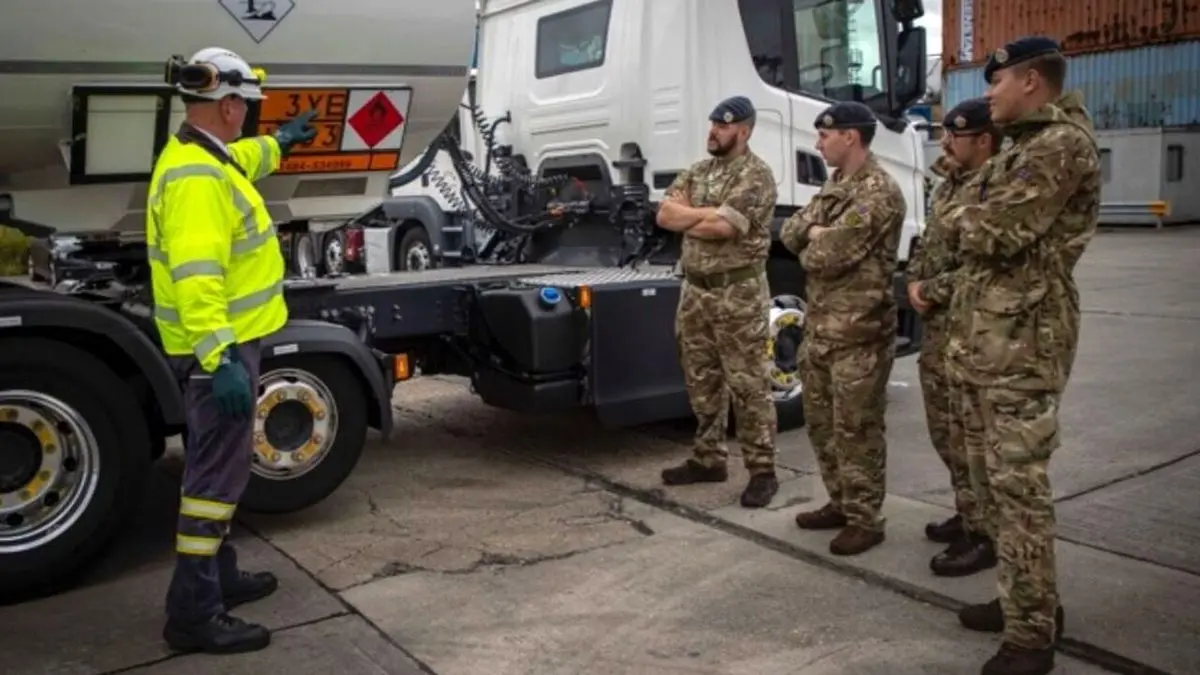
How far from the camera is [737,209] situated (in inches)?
205

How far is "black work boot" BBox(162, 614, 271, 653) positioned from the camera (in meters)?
3.75

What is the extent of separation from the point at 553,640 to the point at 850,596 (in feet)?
3.49

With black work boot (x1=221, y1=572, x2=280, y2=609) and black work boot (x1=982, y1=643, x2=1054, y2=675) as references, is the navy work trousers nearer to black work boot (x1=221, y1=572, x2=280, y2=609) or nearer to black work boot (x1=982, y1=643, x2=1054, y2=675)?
black work boot (x1=221, y1=572, x2=280, y2=609)

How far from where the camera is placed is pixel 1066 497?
5352 mm

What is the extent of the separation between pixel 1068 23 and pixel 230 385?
25.0 metres

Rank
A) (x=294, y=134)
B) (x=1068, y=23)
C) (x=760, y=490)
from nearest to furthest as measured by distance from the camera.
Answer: (x=294, y=134), (x=760, y=490), (x=1068, y=23)

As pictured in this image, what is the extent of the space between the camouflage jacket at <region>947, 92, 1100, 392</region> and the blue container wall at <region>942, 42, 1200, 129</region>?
69.7 ft

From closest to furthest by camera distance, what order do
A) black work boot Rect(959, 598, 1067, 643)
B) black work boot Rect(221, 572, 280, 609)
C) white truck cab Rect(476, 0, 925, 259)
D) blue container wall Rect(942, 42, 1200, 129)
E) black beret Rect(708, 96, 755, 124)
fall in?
black work boot Rect(959, 598, 1067, 643) < black work boot Rect(221, 572, 280, 609) < black beret Rect(708, 96, 755, 124) < white truck cab Rect(476, 0, 925, 259) < blue container wall Rect(942, 42, 1200, 129)

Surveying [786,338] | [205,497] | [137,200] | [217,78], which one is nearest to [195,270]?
[217,78]

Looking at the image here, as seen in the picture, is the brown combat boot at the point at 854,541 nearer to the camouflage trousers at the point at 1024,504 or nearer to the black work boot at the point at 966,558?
the black work boot at the point at 966,558

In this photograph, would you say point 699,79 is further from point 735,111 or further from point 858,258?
point 858,258

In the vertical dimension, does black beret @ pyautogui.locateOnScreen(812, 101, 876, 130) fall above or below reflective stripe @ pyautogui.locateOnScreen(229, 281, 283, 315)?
above

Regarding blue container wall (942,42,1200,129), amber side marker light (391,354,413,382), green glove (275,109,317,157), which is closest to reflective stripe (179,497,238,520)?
green glove (275,109,317,157)

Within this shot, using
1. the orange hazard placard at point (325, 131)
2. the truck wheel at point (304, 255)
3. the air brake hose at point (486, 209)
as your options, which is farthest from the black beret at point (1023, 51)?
the air brake hose at point (486, 209)
